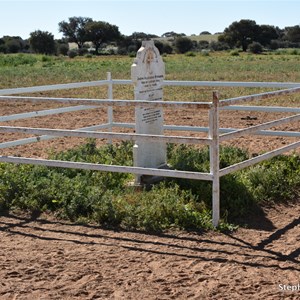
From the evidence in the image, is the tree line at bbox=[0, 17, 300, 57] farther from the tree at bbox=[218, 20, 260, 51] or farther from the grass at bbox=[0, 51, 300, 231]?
the grass at bbox=[0, 51, 300, 231]

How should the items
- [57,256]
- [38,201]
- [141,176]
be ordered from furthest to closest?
[141,176], [38,201], [57,256]

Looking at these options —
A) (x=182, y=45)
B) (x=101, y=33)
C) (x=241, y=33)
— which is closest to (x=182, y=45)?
(x=182, y=45)

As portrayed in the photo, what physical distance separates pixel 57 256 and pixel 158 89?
10.7 ft

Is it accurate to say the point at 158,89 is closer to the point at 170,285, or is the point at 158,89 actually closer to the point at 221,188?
the point at 221,188

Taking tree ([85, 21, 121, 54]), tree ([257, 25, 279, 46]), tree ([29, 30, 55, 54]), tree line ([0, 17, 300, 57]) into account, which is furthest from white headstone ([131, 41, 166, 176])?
tree ([85, 21, 121, 54])

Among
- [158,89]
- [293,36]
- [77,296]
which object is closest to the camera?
[77,296]

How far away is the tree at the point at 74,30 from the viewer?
121m

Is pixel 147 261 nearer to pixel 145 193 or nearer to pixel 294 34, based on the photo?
pixel 145 193

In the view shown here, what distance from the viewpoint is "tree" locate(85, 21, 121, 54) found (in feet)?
375

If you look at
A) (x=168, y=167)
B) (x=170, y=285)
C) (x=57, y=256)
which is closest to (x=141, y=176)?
(x=168, y=167)

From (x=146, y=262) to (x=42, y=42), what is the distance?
314ft

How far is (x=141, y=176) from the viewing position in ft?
25.9

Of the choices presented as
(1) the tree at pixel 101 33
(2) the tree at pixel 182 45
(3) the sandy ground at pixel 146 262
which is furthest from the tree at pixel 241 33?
(3) the sandy ground at pixel 146 262

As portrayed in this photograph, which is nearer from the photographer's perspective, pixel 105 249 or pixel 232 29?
pixel 105 249
